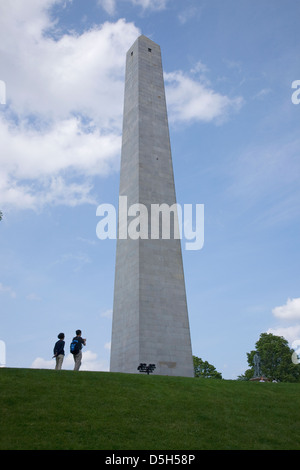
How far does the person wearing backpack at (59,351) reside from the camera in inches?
781

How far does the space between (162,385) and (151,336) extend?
10.0m

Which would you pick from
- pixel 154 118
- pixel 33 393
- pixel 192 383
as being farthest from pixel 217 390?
pixel 154 118

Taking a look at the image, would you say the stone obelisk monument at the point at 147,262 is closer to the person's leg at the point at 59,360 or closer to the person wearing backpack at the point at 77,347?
the person wearing backpack at the point at 77,347

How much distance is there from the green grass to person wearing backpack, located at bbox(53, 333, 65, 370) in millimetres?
1988

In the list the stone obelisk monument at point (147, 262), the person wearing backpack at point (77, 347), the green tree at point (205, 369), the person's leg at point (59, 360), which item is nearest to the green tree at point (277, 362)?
the green tree at point (205, 369)

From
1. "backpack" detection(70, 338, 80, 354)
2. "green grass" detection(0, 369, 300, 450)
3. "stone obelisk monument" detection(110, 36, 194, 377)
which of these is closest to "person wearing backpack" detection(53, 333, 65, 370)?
"backpack" detection(70, 338, 80, 354)

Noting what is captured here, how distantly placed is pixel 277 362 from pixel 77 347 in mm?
46995

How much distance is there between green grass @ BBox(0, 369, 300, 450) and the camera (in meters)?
11.7

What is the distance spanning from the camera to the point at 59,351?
782 inches

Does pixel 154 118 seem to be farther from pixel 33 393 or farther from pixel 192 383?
pixel 33 393

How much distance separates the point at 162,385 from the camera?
17.8m

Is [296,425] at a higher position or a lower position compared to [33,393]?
lower

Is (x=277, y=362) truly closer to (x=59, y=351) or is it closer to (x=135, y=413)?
(x=59, y=351)
